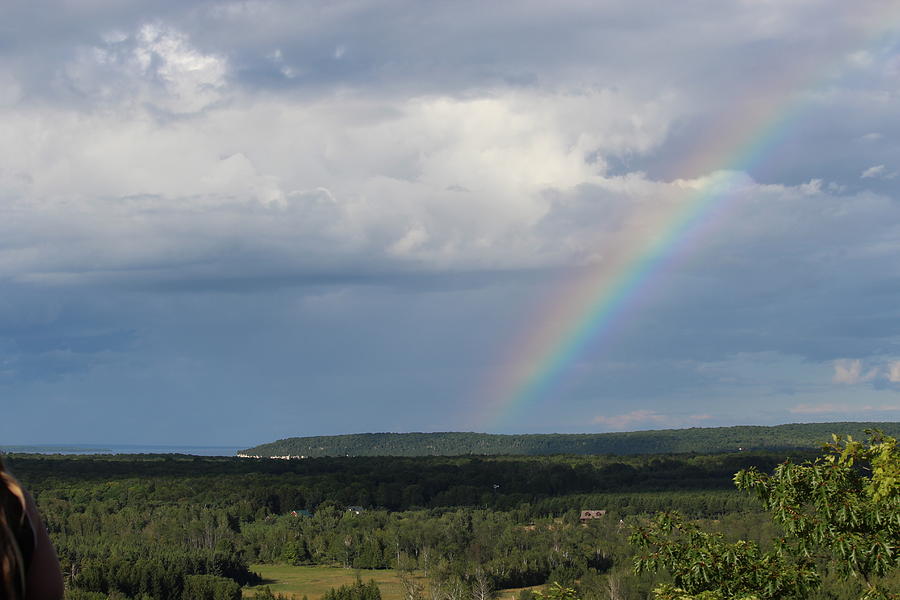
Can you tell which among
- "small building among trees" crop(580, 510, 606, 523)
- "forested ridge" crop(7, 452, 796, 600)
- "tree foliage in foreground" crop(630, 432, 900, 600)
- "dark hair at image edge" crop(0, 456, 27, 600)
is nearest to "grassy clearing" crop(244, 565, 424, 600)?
"forested ridge" crop(7, 452, 796, 600)

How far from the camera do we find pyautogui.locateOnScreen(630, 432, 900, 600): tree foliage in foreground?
52.6 ft

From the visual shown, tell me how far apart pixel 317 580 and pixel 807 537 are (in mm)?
136054

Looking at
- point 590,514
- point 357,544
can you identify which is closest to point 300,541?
point 357,544

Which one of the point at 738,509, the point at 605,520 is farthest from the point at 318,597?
the point at 738,509

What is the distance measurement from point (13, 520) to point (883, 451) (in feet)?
53.3

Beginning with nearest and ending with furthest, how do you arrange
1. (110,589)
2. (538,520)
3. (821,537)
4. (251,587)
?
1. (821,537)
2. (110,589)
3. (251,587)
4. (538,520)

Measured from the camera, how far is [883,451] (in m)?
16.3

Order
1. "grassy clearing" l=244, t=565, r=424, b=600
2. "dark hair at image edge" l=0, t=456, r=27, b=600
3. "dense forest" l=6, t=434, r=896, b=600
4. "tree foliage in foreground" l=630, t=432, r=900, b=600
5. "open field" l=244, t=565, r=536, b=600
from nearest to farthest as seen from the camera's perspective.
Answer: "dark hair at image edge" l=0, t=456, r=27, b=600 → "tree foliage in foreground" l=630, t=432, r=900, b=600 → "dense forest" l=6, t=434, r=896, b=600 → "open field" l=244, t=565, r=536, b=600 → "grassy clearing" l=244, t=565, r=424, b=600

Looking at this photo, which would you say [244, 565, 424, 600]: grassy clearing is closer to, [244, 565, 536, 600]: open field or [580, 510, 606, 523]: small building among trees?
[244, 565, 536, 600]: open field

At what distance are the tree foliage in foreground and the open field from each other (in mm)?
105494

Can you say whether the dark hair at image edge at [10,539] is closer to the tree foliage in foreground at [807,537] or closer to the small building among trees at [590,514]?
the tree foliage in foreground at [807,537]

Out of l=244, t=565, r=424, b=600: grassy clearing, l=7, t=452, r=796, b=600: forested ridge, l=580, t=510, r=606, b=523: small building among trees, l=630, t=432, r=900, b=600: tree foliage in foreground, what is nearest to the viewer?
l=630, t=432, r=900, b=600: tree foliage in foreground

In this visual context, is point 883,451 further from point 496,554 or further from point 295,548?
point 295,548

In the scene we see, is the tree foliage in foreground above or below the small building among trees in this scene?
above
